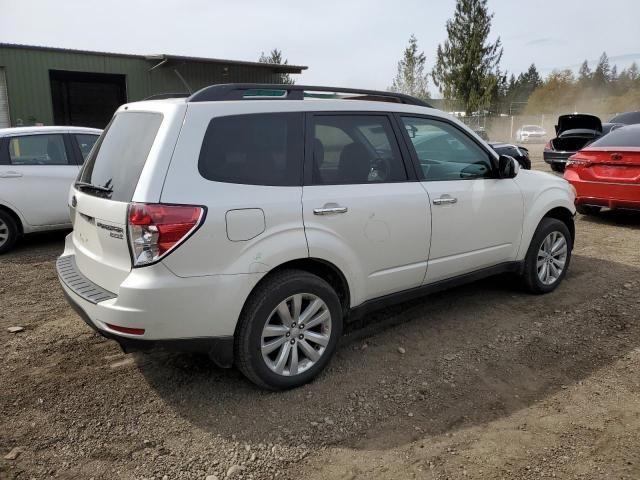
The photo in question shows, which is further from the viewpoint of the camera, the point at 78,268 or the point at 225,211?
the point at 78,268

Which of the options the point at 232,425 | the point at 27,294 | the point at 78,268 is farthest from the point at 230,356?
the point at 27,294

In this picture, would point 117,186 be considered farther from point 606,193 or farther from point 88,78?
point 88,78

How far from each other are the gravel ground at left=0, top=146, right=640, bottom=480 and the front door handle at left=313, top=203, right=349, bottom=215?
108 cm

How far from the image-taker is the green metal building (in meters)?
18.2

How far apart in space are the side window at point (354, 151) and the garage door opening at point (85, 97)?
1988cm

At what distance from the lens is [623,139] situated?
7.70m

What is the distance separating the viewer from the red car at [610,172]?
23.5 feet

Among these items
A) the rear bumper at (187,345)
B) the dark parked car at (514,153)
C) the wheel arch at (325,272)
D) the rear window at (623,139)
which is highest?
the rear window at (623,139)

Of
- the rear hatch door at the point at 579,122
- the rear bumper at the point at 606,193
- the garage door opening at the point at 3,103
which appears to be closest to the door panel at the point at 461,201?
the rear bumper at the point at 606,193

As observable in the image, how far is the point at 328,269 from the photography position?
336 cm

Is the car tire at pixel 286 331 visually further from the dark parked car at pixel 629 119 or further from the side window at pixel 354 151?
the dark parked car at pixel 629 119

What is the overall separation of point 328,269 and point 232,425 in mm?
1108

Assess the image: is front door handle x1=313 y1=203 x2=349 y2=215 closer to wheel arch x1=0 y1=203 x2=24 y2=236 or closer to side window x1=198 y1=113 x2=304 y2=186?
side window x1=198 y1=113 x2=304 y2=186

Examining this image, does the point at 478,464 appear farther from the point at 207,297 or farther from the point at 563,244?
the point at 563,244
